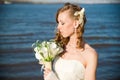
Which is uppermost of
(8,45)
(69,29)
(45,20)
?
(69,29)

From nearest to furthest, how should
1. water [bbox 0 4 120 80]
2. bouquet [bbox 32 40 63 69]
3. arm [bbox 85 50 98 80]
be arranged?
arm [bbox 85 50 98 80] < bouquet [bbox 32 40 63 69] < water [bbox 0 4 120 80]

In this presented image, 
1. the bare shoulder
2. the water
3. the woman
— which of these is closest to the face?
the woman

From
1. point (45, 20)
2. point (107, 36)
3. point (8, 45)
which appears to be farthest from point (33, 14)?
point (107, 36)

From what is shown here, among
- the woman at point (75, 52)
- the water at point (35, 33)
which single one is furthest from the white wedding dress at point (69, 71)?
the water at point (35, 33)

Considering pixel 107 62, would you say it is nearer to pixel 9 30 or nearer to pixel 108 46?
pixel 108 46

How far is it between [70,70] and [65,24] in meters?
0.20

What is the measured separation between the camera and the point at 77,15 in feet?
4.86

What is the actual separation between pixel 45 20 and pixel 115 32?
61 cm

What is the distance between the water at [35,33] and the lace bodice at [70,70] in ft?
4.51

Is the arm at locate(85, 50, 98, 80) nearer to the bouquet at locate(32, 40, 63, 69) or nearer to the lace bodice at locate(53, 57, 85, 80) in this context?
the lace bodice at locate(53, 57, 85, 80)

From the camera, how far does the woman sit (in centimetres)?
147

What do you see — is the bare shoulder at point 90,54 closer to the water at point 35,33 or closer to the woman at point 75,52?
the woman at point 75,52

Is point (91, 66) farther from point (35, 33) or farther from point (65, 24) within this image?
point (35, 33)

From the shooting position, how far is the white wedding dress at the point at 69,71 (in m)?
1.48
